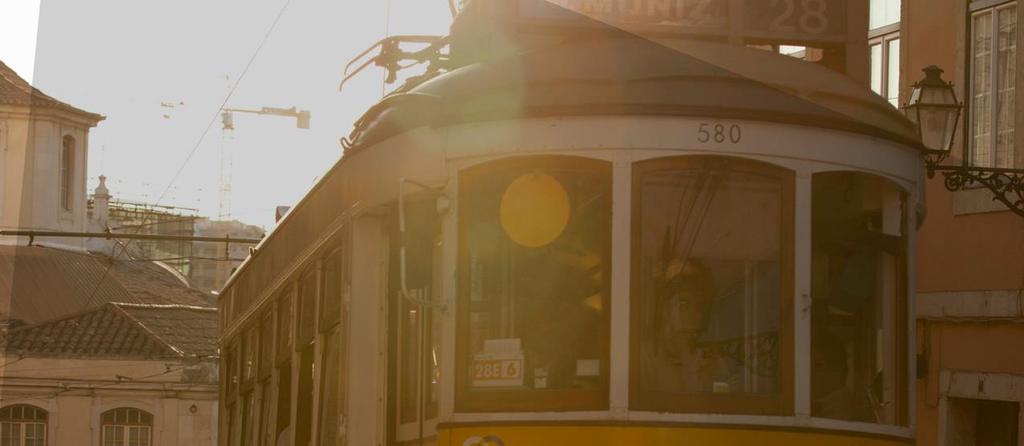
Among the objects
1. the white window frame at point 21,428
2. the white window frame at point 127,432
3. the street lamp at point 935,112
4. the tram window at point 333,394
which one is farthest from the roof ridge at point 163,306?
the tram window at point 333,394

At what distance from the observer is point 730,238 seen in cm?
729

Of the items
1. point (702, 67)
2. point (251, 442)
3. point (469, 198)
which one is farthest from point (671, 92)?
point (251, 442)

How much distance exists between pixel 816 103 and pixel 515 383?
4.64 feet

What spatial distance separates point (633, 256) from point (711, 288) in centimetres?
27

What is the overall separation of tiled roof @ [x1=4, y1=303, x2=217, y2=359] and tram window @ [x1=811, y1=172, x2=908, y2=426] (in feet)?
145

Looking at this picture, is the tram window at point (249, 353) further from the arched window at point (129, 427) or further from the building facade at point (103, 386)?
the arched window at point (129, 427)

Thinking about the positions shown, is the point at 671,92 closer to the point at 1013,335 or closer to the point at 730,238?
the point at 730,238

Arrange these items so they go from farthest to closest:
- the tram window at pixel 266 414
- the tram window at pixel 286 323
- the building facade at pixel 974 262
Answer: the building facade at pixel 974 262
the tram window at pixel 266 414
the tram window at pixel 286 323

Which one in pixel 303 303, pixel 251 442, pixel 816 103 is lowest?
pixel 251 442

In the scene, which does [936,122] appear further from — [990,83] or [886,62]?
[886,62]

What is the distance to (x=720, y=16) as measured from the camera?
27.8 feet

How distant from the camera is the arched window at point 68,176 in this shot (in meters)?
61.3

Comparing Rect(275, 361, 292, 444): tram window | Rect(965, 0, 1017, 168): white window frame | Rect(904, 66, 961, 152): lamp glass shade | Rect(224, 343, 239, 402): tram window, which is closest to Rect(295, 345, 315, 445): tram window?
Rect(275, 361, 292, 444): tram window

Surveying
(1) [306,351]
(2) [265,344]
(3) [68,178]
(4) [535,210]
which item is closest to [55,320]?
(3) [68,178]
